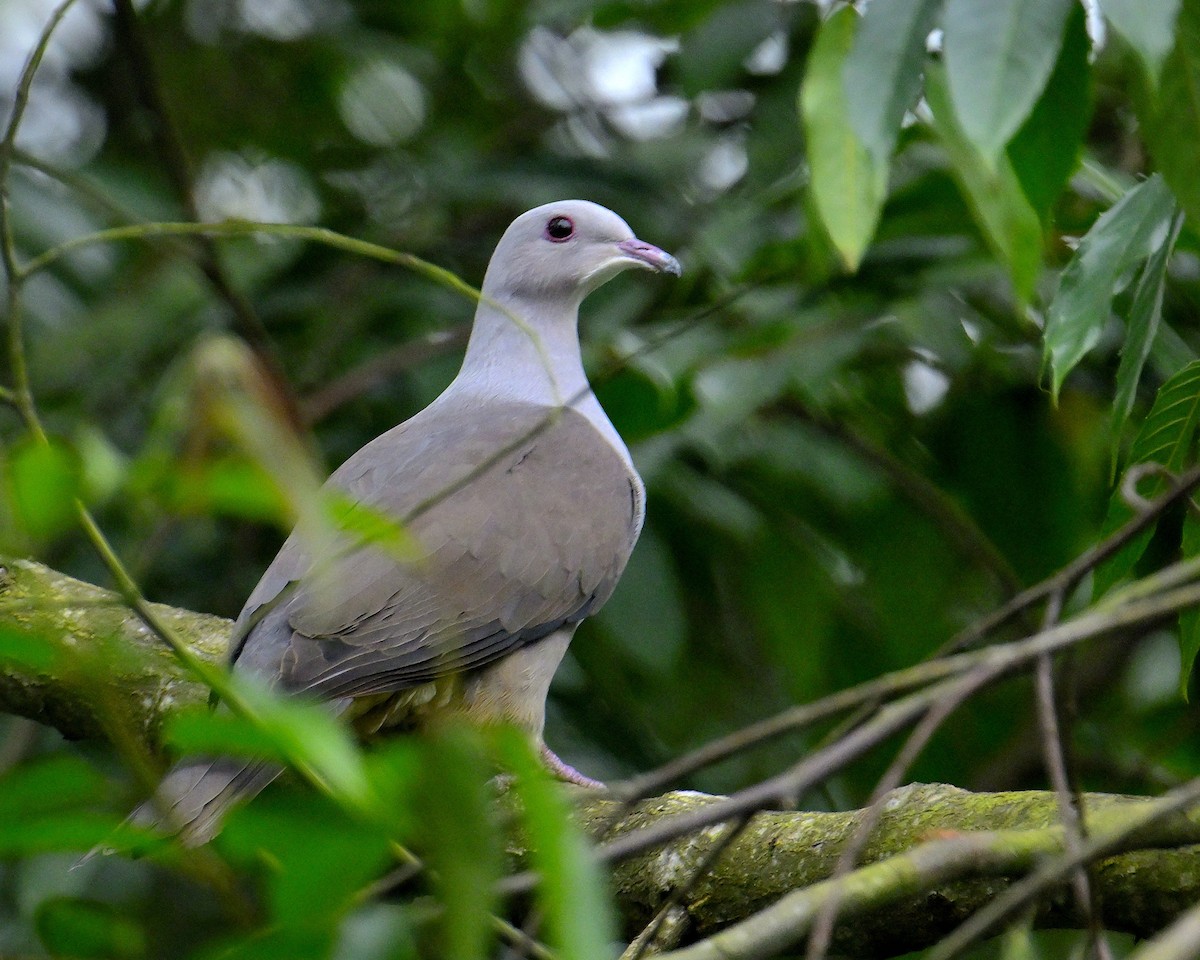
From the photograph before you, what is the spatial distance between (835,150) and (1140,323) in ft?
1.77

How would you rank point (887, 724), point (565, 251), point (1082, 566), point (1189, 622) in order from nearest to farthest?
point (887, 724)
point (1082, 566)
point (1189, 622)
point (565, 251)

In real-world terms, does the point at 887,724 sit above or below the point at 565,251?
above

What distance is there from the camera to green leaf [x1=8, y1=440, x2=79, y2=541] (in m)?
0.89

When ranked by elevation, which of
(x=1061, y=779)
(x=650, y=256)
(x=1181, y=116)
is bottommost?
(x=650, y=256)

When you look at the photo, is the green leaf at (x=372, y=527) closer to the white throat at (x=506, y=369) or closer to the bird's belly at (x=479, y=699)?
the bird's belly at (x=479, y=699)

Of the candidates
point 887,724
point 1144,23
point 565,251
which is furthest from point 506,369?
point 887,724

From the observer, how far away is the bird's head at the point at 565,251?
13.7 feet

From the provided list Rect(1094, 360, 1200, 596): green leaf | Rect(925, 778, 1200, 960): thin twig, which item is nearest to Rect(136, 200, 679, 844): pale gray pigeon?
Rect(1094, 360, 1200, 596): green leaf

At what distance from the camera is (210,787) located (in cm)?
251

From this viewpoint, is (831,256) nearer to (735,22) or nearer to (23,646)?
(735,22)

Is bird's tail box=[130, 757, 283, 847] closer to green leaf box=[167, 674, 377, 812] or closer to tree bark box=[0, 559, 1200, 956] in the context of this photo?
tree bark box=[0, 559, 1200, 956]

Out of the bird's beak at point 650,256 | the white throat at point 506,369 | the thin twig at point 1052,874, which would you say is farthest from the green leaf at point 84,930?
the bird's beak at point 650,256

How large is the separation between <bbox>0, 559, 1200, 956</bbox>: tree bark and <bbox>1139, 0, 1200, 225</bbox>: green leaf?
812 mm

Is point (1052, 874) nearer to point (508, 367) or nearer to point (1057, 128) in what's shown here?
point (1057, 128)
